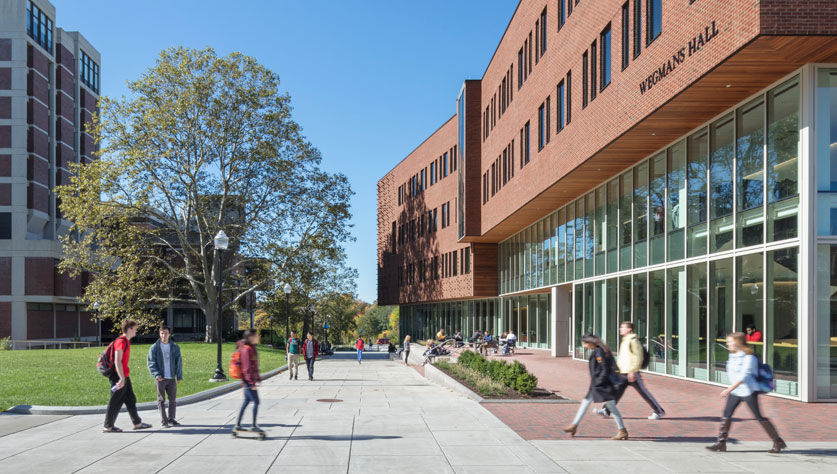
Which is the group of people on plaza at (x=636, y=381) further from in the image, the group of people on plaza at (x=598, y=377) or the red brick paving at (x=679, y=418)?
the red brick paving at (x=679, y=418)

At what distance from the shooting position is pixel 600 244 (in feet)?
88.7

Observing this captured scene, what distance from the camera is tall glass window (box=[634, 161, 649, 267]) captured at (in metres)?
22.7

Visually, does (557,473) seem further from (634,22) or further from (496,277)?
(496,277)

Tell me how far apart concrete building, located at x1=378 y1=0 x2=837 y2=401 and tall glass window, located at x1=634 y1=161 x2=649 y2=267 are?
0.27 ft

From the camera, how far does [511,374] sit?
1639 centimetres

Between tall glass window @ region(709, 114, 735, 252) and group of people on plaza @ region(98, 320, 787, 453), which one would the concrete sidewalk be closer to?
group of people on plaza @ region(98, 320, 787, 453)

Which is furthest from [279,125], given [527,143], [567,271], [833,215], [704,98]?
[833,215]

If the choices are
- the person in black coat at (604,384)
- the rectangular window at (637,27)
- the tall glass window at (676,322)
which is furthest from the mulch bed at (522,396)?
the rectangular window at (637,27)

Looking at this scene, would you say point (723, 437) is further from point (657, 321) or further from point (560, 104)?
point (560, 104)

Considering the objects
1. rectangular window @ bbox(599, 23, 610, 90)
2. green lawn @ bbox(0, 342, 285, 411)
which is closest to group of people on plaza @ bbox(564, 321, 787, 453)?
green lawn @ bbox(0, 342, 285, 411)

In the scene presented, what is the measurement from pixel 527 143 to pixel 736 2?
17587 mm

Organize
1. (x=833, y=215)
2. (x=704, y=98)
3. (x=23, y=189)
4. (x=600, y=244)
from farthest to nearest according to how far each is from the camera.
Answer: (x=23, y=189) → (x=600, y=244) → (x=704, y=98) → (x=833, y=215)

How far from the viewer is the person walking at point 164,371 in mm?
12031

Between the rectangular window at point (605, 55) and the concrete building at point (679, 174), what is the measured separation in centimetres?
5
